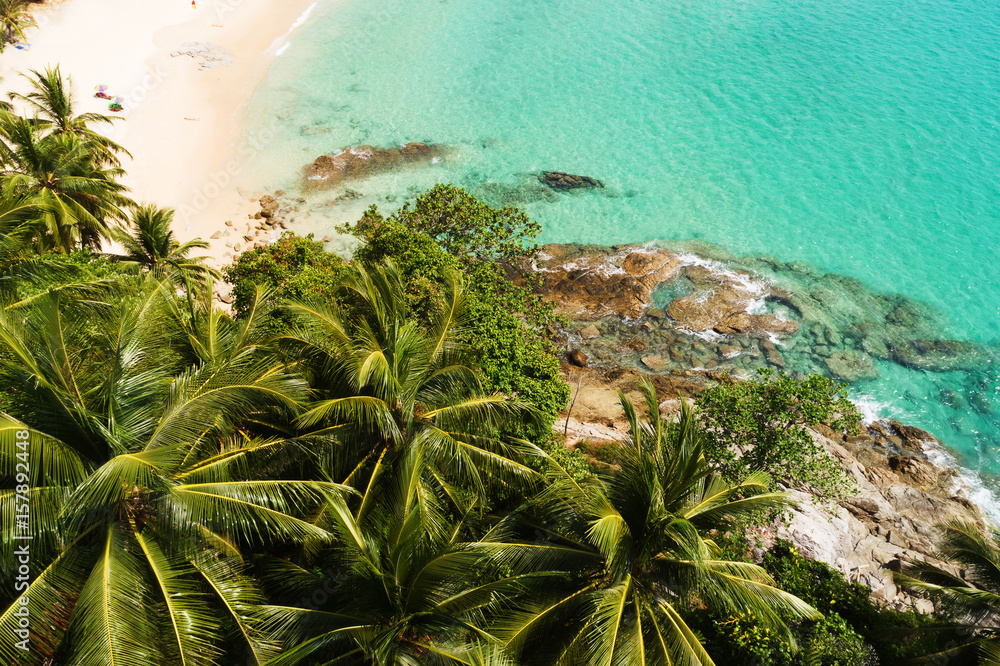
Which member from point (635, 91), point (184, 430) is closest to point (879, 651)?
point (184, 430)

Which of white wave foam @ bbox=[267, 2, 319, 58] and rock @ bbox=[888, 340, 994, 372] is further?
white wave foam @ bbox=[267, 2, 319, 58]

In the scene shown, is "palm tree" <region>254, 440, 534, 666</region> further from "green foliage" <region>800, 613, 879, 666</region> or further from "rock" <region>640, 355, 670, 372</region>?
"rock" <region>640, 355, 670, 372</region>

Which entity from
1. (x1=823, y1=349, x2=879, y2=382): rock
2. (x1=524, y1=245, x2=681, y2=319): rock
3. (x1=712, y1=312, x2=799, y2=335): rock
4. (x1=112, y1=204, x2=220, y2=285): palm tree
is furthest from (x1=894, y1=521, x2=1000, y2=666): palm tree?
(x1=112, y1=204, x2=220, y2=285): palm tree

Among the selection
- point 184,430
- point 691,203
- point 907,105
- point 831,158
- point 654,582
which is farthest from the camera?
point 907,105

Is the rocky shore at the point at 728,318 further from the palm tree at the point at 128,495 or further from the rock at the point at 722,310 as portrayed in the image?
the palm tree at the point at 128,495

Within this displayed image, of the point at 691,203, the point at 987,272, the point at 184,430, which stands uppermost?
the point at 184,430

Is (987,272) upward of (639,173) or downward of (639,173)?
downward

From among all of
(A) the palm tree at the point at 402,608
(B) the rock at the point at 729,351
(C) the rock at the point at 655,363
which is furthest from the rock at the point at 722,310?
(A) the palm tree at the point at 402,608

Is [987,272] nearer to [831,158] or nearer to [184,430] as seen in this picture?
[831,158]
